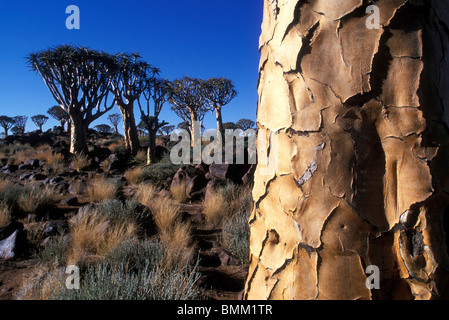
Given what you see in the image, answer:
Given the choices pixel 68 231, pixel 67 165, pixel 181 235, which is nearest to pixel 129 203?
pixel 68 231

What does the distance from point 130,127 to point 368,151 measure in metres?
15.4

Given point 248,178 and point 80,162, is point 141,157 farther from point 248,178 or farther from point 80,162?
point 248,178

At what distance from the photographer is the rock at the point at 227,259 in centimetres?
333

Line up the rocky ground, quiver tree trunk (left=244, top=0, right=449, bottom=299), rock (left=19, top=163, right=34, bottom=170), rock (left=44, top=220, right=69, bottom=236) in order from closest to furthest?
quiver tree trunk (left=244, top=0, right=449, bottom=299), the rocky ground, rock (left=44, top=220, right=69, bottom=236), rock (left=19, top=163, right=34, bottom=170)

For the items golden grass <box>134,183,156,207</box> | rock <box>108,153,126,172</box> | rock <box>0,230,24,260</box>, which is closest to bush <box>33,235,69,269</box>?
rock <box>0,230,24,260</box>

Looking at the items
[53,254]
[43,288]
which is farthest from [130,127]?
[43,288]

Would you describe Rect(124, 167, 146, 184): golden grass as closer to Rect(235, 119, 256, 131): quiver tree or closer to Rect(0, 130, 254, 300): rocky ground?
Rect(0, 130, 254, 300): rocky ground

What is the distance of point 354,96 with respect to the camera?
813 mm

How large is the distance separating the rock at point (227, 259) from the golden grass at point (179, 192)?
3731 mm

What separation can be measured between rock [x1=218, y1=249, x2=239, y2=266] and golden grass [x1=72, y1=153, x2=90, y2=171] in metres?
9.98

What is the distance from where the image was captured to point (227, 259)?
3.38 meters

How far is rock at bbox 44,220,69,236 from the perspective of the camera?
425cm
